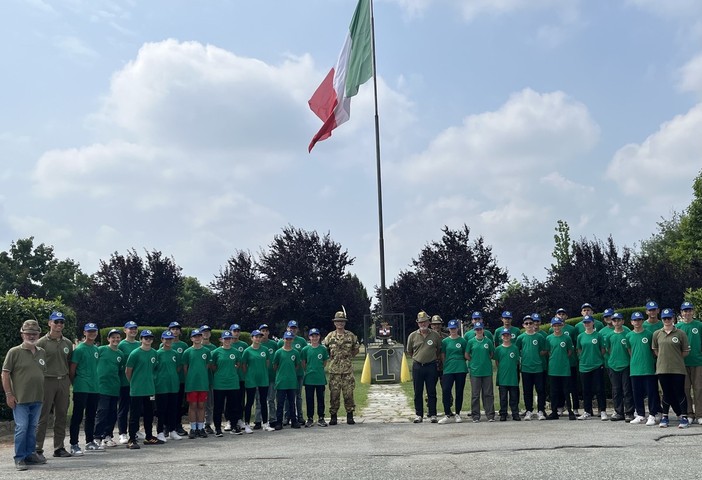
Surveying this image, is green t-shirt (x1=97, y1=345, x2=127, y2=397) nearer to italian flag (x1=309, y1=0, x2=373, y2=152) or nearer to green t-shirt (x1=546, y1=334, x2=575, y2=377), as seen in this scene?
green t-shirt (x1=546, y1=334, x2=575, y2=377)

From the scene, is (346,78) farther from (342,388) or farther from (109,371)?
(109,371)

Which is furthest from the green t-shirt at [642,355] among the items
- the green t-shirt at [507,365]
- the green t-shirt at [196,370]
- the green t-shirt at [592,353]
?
the green t-shirt at [196,370]

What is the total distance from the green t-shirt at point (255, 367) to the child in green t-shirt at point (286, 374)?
230mm

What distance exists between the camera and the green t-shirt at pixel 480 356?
12.5 metres

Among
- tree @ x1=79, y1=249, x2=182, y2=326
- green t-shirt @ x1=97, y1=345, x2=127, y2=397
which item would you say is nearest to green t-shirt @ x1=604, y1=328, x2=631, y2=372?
green t-shirt @ x1=97, y1=345, x2=127, y2=397

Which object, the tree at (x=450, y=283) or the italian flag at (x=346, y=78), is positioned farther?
A: the tree at (x=450, y=283)

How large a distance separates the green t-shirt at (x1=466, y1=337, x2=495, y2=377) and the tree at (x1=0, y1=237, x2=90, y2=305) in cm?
5125

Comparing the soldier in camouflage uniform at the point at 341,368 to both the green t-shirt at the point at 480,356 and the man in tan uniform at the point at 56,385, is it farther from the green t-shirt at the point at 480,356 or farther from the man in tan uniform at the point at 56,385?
the man in tan uniform at the point at 56,385

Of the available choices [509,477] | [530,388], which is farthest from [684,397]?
[509,477]

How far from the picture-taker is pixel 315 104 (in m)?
22.0

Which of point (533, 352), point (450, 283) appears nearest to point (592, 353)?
point (533, 352)

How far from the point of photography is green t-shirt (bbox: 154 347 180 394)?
11062 millimetres

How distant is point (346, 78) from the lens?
72.8 ft

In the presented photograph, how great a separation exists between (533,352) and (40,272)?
57348 mm
